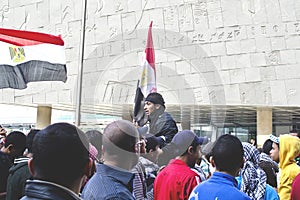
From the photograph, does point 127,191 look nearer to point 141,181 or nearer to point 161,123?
point 141,181

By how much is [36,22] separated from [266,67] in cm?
1034

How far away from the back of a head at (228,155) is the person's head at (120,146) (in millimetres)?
531

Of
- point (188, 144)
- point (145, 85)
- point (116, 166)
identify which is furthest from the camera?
point (145, 85)

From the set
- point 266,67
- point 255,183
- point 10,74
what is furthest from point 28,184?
point 266,67

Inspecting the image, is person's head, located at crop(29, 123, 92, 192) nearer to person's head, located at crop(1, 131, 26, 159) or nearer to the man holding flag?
the man holding flag

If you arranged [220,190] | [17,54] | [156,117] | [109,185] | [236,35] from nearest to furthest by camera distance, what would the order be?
[109,185]
[220,190]
[156,117]
[17,54]
[236,35]

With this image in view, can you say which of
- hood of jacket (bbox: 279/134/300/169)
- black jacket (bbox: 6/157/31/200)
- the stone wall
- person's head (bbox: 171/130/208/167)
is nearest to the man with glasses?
person's head (bbox: 171/130/208/167)

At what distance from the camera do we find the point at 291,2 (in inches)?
707

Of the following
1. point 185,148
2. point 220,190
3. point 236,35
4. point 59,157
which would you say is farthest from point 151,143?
point 236,35

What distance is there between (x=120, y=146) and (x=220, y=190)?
0.58 metres

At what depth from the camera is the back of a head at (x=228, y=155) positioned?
265cm

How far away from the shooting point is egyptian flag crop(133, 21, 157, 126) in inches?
157

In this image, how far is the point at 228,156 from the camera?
2658mm

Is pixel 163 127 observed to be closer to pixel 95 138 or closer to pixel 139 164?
pixel 139 164
